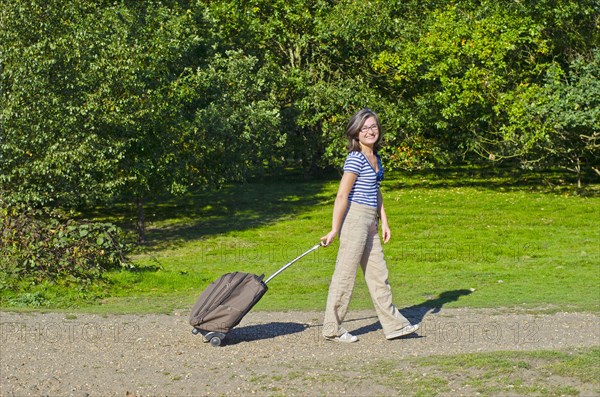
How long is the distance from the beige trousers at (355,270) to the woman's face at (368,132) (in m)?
0.64

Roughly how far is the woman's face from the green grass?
3292 millimetres

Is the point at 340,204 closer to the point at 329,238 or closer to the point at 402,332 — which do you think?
the point at 329,238

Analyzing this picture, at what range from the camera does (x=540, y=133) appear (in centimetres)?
2734

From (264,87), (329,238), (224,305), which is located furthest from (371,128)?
(264,87)

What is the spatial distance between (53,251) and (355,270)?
6329 mm

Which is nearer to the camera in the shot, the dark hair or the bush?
the dark hair

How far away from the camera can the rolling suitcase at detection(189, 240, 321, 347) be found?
30.8ft

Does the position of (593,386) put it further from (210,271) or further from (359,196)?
(210,271)

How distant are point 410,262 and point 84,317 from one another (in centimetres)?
772

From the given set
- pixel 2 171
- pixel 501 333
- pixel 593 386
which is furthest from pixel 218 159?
pixel 593 386

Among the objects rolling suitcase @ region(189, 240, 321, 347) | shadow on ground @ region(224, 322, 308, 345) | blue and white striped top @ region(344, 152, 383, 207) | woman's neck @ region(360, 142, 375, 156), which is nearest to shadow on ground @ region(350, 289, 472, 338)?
shadow on ground @ region(224, 322, 308, 345)

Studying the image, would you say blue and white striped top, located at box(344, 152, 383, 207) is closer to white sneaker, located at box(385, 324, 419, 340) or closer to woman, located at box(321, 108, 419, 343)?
woman, located at box(321, 108, 419, 343)

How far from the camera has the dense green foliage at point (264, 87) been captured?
723 inches

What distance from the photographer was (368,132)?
9398 mm
